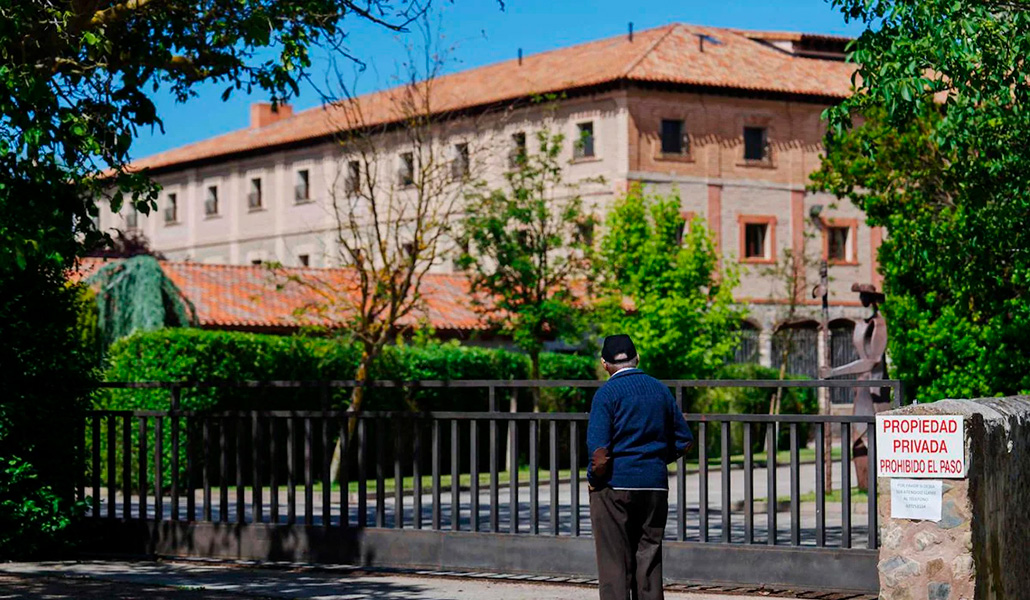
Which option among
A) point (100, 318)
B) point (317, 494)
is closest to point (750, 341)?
point (100, 318)

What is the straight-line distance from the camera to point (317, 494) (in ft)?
74.9

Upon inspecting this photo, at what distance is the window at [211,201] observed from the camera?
69.8 m

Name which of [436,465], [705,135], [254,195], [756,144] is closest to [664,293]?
[705,135]

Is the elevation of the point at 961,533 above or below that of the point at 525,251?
below

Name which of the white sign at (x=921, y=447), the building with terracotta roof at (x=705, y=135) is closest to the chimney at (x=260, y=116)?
the building with terracotta roof at (x=705, y=135)

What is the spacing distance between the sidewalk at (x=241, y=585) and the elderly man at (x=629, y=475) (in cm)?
187

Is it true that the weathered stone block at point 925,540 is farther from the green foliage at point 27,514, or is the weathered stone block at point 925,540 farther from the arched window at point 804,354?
the arched window at point 804,354

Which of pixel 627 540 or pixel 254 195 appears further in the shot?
pixel 254 195

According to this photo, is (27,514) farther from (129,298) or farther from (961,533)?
(129,298)

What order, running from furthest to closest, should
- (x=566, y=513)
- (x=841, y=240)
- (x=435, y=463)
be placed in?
(x=841, y=240), (x=566, y=513), (x=435, y=463)

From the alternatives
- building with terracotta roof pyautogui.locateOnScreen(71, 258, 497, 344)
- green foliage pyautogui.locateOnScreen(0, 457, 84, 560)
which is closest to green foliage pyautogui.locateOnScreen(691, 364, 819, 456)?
building with terracotta roof pyautogui.locateOnScreen(71, 258, 497, 344)

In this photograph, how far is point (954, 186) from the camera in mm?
20125

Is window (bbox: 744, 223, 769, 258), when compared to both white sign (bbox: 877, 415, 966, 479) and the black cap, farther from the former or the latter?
white sign (bbox: 877, 415, 966, 479)

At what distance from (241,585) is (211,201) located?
2357 inches
